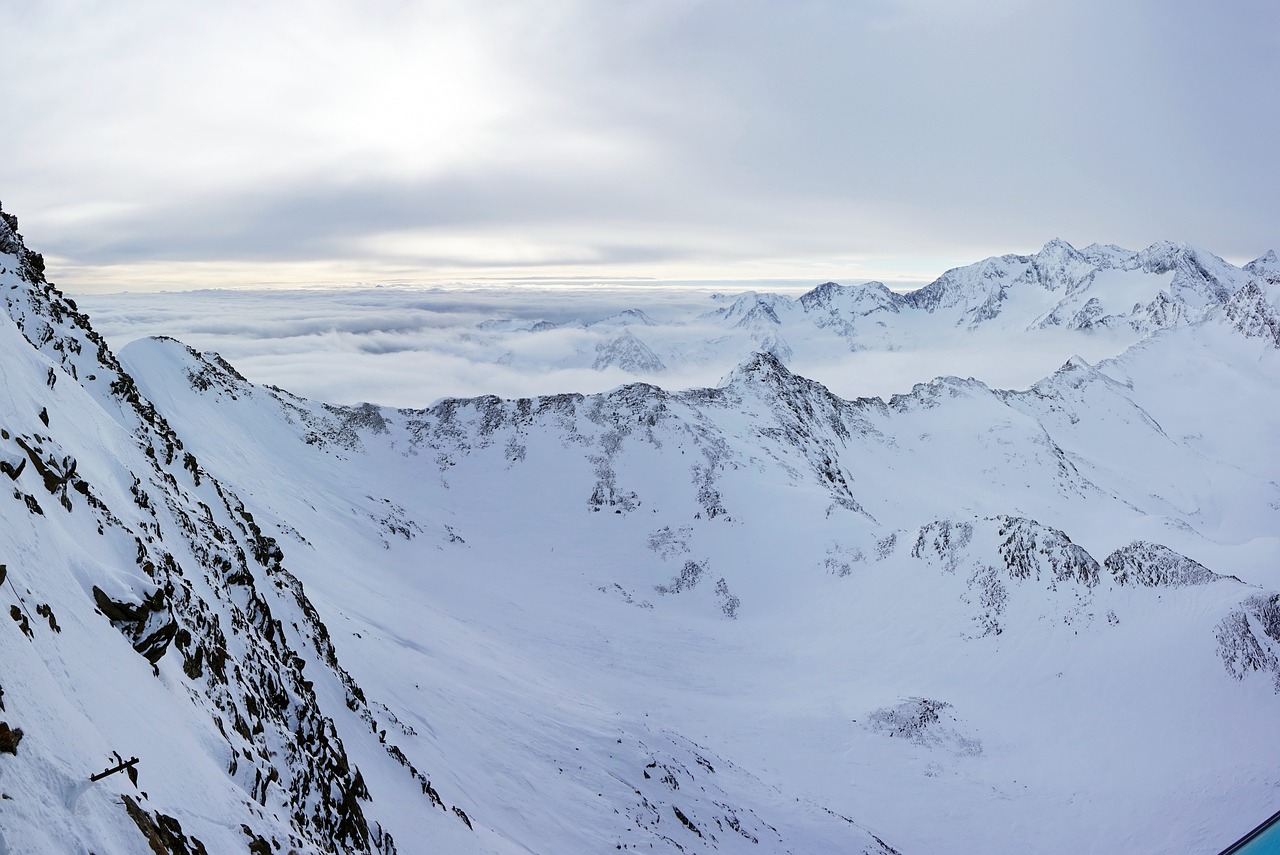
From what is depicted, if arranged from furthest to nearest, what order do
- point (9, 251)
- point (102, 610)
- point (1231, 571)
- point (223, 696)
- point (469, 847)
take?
point (1231, 571)
point (9, 251)
point (469, 847)
point (223, 696)
point (102, 610)

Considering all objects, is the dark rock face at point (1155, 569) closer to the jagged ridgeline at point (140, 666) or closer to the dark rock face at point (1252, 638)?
the dark rock face at point (1252, 638)

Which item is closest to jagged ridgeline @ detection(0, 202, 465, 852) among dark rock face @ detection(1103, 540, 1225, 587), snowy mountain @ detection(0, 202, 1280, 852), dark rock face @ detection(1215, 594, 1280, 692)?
snowy mountain @ detection(0, 202, 1280, 852)

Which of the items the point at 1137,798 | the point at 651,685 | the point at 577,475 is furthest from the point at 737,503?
the point at 1137,798

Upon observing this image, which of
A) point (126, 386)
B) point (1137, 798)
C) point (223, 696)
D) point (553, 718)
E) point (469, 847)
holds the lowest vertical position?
point (1137, 798)

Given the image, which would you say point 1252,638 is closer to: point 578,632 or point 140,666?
point 578,632

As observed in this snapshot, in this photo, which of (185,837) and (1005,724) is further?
(1005,724)

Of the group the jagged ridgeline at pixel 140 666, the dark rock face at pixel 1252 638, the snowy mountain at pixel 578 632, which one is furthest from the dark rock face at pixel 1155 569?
the jagged ridgeline at pixel 140 666

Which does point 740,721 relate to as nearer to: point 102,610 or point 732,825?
point 732,825
